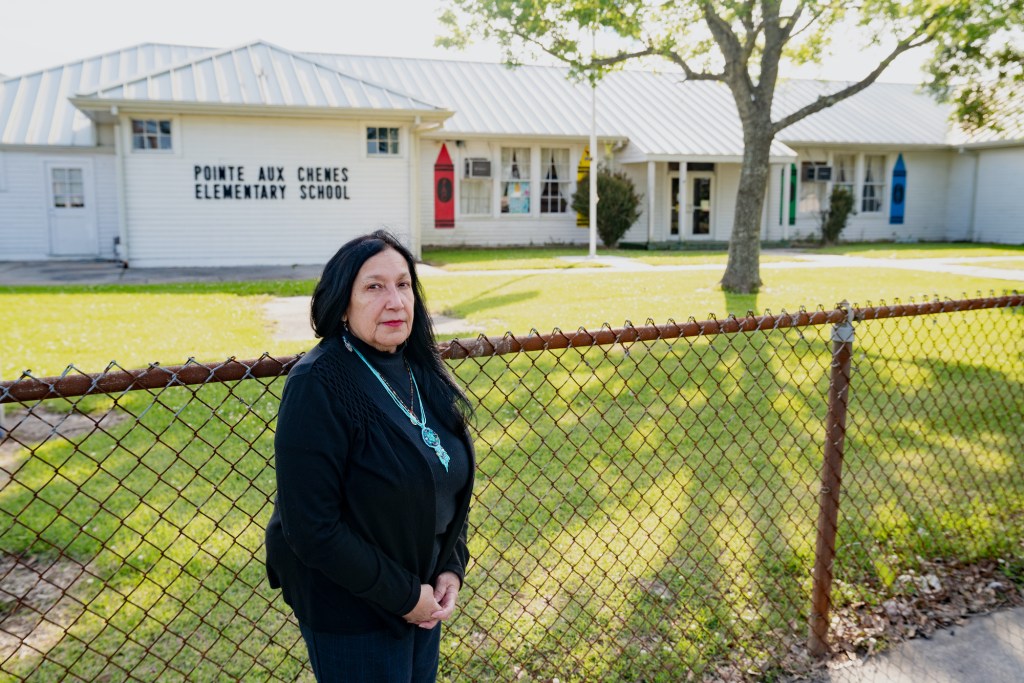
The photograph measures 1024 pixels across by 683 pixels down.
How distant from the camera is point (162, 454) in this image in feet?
19.2

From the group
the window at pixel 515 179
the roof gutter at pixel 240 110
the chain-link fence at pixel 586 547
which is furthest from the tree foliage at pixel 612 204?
the chain-link fence at pixel 586 547

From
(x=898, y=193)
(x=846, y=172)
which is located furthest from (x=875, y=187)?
(x=846, y=172)

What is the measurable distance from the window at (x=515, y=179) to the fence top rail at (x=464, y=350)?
70.3 ft

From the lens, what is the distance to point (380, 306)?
84.9 inches

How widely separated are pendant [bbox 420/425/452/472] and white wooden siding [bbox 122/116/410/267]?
17585mm

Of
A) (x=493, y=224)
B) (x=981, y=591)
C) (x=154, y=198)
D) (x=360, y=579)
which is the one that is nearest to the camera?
(x=360, y=579)

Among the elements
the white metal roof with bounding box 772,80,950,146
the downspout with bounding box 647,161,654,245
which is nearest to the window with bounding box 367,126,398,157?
the downspout with bounding box 647,161,654,245

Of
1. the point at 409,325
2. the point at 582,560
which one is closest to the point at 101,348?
the point at 582,560

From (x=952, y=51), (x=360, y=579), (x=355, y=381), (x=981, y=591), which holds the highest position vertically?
(x=952, y=51)

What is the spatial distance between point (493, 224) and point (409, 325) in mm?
23112

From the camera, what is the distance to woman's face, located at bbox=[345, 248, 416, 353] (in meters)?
2.16

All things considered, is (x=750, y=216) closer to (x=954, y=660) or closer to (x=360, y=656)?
(x=954, y=660)

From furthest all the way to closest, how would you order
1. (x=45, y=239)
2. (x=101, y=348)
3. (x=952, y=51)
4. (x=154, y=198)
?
(x=45, y=239), (x=154, y=198), (x=952, y=51), (x=101, y=348)

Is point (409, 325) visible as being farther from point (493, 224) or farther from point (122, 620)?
point (493, 224)
